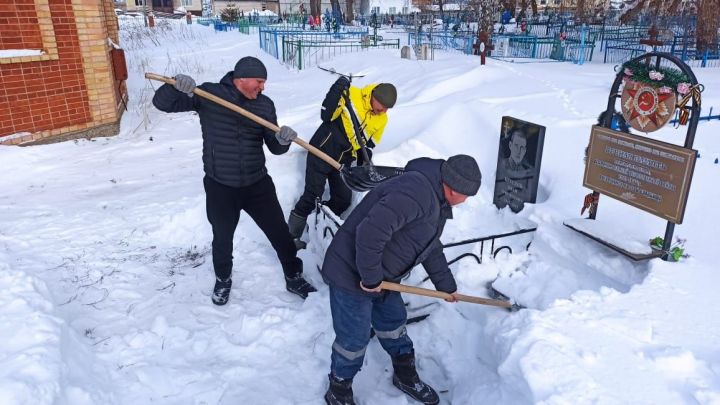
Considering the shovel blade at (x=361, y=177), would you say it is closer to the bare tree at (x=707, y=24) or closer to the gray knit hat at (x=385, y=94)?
the gray knit hat at (x=385, y=94)

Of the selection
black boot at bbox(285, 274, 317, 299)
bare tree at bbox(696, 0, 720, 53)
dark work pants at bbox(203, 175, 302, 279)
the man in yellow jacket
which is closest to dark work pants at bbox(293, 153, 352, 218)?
the man in yellow jacket

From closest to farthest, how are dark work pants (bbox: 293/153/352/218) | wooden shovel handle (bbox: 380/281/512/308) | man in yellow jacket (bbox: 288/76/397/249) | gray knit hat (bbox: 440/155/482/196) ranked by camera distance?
gray knit hat (bbox: 440/155/482/196) → wooden shovel handle (bbox: 380/281/512/308) → man in yellow jacket (bbox: 288/76/397/249) → dark work pants (bbox: 293/153/352/218)

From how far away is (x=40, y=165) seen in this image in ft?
20.6

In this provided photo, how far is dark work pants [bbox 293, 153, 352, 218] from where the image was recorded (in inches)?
178

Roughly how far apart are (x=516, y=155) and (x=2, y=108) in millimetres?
6234

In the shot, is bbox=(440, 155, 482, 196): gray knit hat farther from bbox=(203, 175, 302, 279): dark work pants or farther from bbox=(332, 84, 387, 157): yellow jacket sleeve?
bbox=(332, 84, 387, 157): yellow jacket sleeve

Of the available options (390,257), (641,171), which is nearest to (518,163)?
(641,171)

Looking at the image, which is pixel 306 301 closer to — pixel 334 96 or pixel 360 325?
pixel 360 325

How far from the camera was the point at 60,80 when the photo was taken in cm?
696

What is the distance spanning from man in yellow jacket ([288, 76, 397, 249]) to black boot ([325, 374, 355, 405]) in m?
2.01

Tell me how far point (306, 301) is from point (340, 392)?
1087 millimetres

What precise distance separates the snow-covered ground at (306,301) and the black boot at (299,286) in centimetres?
10

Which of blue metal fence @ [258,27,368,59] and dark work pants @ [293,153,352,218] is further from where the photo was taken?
blue metal fence @ [258,27,368,59]

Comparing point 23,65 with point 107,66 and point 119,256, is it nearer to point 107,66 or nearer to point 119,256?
point 107,66
